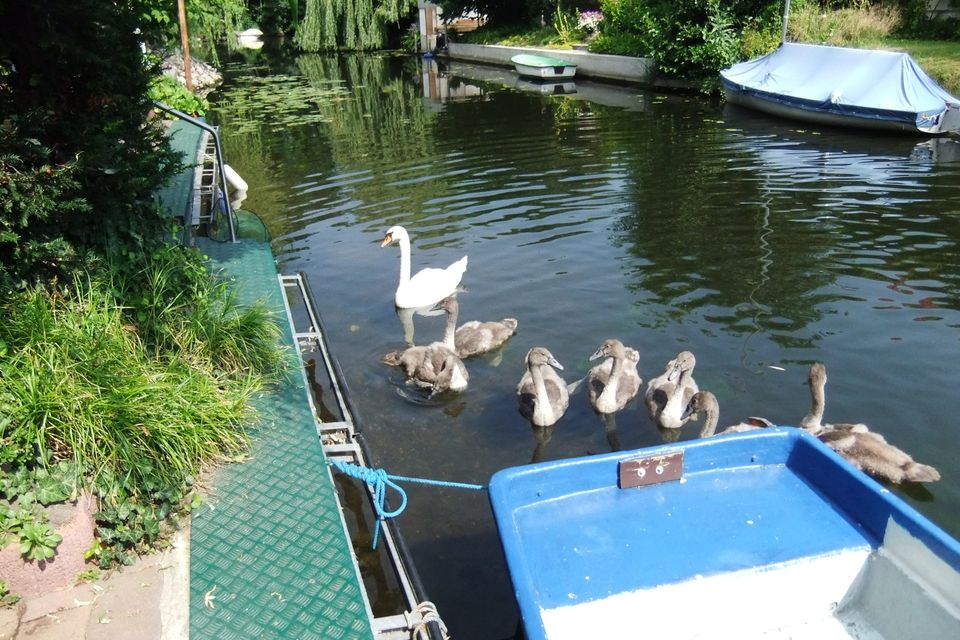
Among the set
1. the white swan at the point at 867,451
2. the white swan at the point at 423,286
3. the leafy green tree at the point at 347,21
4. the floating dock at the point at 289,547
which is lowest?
the white swan at the point at 867,451

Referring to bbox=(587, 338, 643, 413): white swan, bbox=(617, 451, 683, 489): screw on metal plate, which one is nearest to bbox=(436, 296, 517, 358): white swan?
bbox=(587, 338, 643, 413): white swan

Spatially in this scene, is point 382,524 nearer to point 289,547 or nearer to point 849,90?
point 289,547

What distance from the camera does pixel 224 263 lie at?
857 centimetres

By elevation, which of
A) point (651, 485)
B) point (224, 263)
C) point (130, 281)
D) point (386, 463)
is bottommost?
point (386, 463)

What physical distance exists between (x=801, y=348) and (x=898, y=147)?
1170 centimetres

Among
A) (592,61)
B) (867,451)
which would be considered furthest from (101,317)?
(592,61)

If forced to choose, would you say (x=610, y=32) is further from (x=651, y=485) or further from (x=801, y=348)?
(x=651, y=485)

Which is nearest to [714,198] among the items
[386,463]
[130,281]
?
[386,463]

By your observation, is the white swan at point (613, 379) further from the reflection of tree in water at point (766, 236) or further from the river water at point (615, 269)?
the reflection of tree in water at point (766, 236)

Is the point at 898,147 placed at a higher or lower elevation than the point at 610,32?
lower

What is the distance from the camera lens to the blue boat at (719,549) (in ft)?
13.8

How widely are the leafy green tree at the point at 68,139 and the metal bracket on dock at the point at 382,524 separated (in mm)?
1908

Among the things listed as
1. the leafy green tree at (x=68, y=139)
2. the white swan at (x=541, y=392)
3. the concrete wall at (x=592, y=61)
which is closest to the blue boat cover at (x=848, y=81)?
the concrete wall at (x=592, y=61)

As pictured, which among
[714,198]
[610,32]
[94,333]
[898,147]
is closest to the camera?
[94,333]
